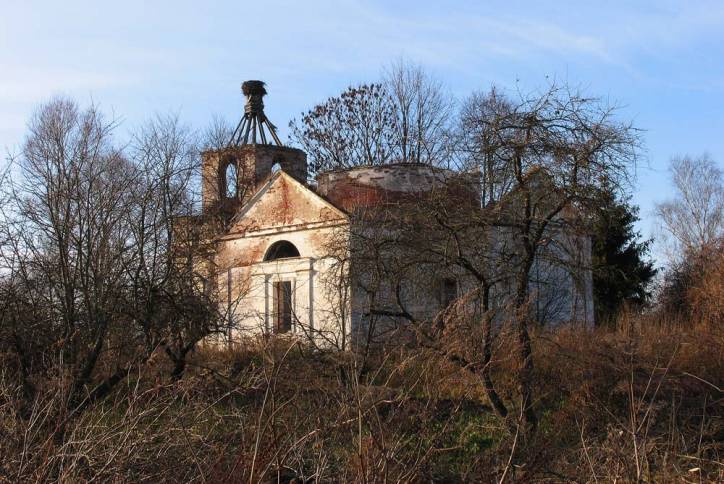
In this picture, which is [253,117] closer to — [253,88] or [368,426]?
[253,88]

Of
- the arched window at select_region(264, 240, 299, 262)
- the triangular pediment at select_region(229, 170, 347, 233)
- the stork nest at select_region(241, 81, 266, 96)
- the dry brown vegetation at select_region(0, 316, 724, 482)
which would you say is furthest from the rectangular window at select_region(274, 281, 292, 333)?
the stork nest at select_region(241, 81, 266, 96)

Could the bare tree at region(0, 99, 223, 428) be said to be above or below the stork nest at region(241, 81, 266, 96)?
below

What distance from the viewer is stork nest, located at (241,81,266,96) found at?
→ 32.8 m

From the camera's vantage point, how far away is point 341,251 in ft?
55.4

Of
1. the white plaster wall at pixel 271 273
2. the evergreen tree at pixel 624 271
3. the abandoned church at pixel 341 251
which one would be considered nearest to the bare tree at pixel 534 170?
the abandoned church at pixel 341 251

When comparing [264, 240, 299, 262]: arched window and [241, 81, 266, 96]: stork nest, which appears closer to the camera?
[264, 240, 299, 262]: arched window

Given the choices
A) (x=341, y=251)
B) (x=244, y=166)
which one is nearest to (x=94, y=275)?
(x=341, y=251)

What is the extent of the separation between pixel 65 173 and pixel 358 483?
442 inches

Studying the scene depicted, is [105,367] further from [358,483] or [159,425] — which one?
[358,483]

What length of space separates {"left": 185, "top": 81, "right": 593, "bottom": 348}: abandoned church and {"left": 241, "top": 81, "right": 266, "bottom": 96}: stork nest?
38mm

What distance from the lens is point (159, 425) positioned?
319 inches

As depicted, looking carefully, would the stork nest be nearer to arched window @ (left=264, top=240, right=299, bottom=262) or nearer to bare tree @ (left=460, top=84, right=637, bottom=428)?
arched window @ (left=264, top=240, right=299, bottom=262)

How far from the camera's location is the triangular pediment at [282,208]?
74.4ft

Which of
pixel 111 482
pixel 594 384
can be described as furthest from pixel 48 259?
pixel 594 384
